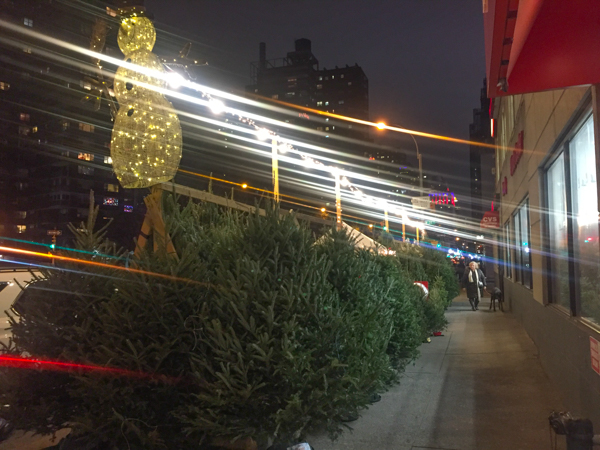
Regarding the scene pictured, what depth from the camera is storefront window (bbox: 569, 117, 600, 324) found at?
4.67m

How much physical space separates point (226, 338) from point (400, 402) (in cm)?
324

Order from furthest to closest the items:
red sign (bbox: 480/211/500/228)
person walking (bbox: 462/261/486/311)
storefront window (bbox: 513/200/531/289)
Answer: red sign (bbox: 480/211/500/228)
person walking (bbox: 462/261/486/311)
storefront window (bbox: 513/200/531/289)

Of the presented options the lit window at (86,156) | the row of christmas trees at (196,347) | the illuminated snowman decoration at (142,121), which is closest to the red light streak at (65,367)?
the row of christmas trees at (196,347)

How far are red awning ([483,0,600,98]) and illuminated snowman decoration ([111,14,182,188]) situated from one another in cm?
320

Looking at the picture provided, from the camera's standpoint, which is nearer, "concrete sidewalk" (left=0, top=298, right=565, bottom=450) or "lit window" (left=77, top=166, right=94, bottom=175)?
"concrete sidewalk" (left=0, top=298, right=565, bottom=450)

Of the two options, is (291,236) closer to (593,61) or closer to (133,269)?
(133,269)

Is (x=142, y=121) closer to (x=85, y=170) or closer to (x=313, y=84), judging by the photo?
(x=85, y=170)

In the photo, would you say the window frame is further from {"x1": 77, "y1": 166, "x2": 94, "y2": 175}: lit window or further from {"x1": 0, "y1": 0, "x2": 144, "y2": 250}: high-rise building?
{"x1": 77, "y1": 166, "x2": 94, "y2": 175}: lit window

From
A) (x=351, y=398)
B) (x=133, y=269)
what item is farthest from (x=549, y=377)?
(x=133, y=269)

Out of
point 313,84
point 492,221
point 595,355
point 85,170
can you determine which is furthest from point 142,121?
point 313,84

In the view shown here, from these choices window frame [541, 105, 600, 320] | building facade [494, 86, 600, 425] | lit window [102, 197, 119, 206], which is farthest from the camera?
lit window [102, 197, 119, 206]

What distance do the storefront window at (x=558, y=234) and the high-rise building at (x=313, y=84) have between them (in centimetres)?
10721

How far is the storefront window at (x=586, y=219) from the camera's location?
15.3 feet

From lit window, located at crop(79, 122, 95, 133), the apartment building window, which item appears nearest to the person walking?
the apartment building window
